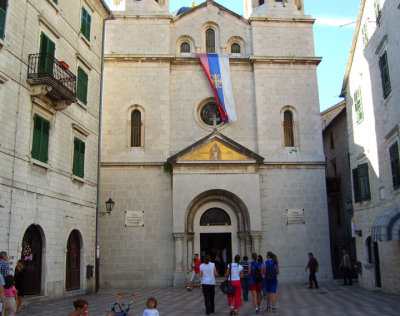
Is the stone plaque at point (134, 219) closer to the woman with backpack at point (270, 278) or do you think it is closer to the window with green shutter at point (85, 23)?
the window with green shutter at point (85, 23)

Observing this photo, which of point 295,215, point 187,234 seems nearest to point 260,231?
point 295,215

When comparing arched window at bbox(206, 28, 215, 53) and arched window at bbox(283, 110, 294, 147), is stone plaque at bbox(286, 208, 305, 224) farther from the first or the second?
arched window at bbox(206, 28, 215, 53)

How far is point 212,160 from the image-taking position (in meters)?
23.8

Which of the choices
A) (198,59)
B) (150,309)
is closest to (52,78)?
(150,309)

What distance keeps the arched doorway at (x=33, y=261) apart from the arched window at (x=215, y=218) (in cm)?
1020

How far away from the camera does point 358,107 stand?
68.7ft

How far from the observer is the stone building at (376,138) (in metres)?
16.2

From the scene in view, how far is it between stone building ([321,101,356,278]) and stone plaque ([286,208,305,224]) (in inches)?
253

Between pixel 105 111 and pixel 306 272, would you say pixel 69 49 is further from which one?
pixel 306 272

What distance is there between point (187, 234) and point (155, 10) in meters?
13.2

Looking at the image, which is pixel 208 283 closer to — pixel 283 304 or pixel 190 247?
pixel 283 304

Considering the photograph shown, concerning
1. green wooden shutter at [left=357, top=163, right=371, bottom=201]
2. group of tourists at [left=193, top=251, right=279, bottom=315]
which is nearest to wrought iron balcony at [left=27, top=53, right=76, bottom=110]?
group of tourists at [left=193, top=251, right=279, bottom=315]

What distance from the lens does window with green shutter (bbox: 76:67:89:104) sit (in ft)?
63.2

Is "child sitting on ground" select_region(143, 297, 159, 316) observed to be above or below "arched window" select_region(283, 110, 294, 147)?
below
